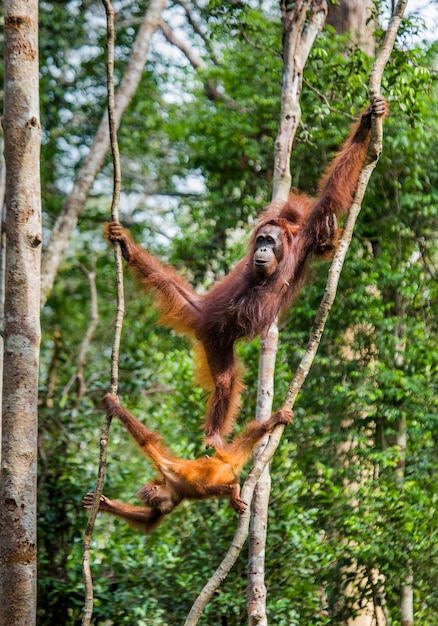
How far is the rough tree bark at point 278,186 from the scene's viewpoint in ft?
13.5

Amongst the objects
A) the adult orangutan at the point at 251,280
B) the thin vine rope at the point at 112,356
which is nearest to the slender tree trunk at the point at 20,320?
the thin vine rope at the point at 112,356

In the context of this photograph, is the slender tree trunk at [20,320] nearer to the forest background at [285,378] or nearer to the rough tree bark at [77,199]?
the forest background at [285,378]

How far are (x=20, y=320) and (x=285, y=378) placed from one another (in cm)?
302

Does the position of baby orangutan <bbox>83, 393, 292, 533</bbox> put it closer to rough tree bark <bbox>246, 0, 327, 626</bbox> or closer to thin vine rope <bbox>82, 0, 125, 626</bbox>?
rough tree bark <bbox>246, 0, 327, 626</bbox>

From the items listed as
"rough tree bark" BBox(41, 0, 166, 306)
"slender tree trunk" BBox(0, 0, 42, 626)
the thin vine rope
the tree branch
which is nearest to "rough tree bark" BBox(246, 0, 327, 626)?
the tree branch

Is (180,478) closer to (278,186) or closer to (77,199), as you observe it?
(278,186)

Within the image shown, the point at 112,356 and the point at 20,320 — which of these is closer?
the point at 20,320

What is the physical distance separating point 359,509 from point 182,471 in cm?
194

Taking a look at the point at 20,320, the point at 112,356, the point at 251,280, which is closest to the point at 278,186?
the point at 251,280

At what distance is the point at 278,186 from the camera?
486 centimetres

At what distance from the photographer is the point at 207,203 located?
800 centimetres

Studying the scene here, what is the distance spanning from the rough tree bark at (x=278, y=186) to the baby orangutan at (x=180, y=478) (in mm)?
184

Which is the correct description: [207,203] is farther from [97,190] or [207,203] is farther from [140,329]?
[97,190]

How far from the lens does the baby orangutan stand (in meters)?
4.06
